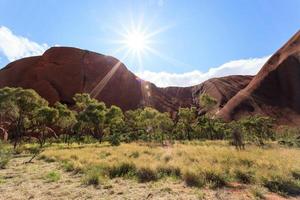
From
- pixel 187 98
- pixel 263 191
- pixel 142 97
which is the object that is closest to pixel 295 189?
pixel 263 191

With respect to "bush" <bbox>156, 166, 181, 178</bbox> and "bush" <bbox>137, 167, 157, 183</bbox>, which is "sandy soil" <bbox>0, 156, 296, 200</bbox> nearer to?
"bush" <bbox>137, 167, 157, 183</bbox>

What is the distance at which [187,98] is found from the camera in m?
176

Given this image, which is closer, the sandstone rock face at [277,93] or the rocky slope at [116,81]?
the rocky slope at [116,81]

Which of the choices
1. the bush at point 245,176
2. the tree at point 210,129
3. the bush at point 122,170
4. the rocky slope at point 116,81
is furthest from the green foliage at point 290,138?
the bush at point 122,170

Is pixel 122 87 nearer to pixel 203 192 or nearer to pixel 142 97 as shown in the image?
pixel 142 97

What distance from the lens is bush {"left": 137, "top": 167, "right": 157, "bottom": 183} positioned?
11370mm

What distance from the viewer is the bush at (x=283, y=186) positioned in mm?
9156

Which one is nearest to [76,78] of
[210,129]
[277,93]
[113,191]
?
[210,129]

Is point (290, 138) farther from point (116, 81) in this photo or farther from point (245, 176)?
point (116, 81)

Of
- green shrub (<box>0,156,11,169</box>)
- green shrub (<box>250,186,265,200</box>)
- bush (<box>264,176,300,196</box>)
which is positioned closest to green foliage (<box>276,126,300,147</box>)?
bush (<box>264,176,300,196</box>)

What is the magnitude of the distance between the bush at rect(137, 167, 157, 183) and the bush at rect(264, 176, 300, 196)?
4.40 metres

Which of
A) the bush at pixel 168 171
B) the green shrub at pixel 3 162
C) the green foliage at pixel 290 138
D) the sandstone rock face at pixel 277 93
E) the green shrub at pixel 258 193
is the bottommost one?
the green shrub at pixel 258 193

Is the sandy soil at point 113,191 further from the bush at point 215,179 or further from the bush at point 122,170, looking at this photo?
the bush at point 122,170

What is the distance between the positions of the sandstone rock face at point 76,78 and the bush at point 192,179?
95.1 m
